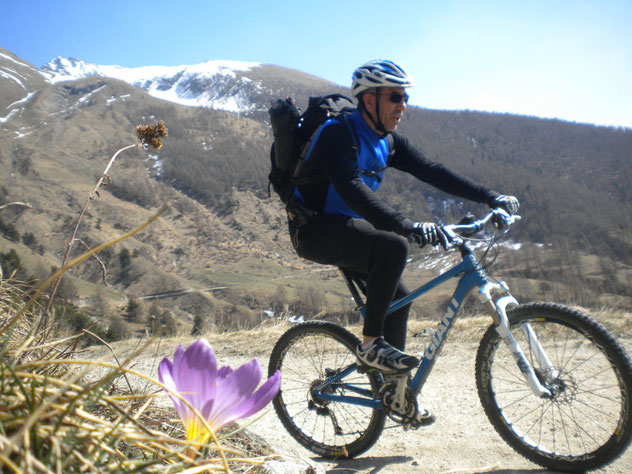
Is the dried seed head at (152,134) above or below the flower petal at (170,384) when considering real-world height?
above

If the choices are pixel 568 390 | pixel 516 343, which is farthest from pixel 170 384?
pixel 568 390

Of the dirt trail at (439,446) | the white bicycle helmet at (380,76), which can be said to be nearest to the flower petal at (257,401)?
the dirt trail at (439,446)

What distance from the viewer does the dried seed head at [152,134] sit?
5.77 feet

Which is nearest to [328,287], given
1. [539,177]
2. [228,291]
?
[228,291]

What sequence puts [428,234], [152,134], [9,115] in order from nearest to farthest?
[152,134]
[428,234]
[9,115]

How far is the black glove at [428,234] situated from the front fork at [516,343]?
45 cm

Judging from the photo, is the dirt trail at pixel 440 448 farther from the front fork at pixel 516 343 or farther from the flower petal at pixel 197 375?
the flower petal at pixel 197 375

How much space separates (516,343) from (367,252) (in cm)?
97

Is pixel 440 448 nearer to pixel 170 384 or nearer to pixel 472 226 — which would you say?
pixel 472 226

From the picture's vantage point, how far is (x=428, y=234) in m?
2.54

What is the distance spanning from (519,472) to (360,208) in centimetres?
167

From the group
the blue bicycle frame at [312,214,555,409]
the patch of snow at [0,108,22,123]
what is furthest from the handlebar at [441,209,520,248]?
the patch of snow at [0,108,22,123]

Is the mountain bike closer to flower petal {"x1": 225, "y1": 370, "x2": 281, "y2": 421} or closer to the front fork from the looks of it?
the front fork

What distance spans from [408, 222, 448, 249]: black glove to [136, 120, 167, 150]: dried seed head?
1385 mm
